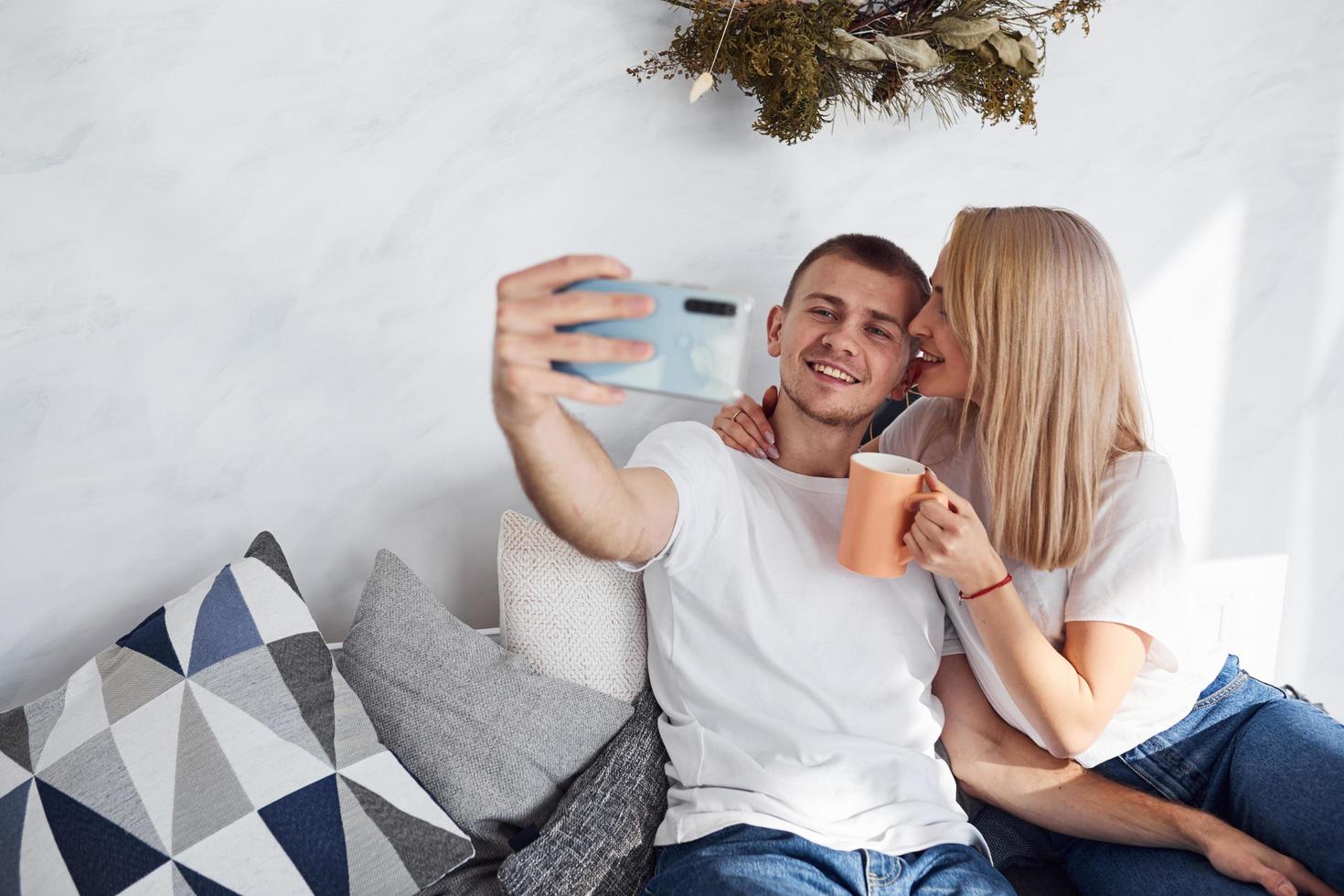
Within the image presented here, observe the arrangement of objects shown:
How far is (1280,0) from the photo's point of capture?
6.57 feet

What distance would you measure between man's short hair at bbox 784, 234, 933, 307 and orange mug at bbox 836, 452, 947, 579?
0.36 m

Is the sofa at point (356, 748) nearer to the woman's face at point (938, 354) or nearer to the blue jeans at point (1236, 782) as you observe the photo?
the blue jeans at point (1236, 782)

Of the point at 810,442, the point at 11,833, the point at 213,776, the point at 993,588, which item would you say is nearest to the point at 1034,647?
the point at 993,588

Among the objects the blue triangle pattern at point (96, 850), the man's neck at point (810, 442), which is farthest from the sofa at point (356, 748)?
the man's neck at point (810, 442)

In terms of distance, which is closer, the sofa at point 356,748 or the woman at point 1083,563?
the sofa at point 356,748

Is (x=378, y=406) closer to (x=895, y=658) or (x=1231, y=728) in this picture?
(x=895, y=658)

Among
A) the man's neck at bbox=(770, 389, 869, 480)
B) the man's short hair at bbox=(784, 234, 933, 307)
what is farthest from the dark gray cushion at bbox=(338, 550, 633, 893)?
the man's short hair at bbox=(784, 234, 933, 307)

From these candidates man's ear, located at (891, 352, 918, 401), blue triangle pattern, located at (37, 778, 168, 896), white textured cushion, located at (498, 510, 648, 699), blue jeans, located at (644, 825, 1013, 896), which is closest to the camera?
blue triangle pattern, located at (37, 778, 168, 896)

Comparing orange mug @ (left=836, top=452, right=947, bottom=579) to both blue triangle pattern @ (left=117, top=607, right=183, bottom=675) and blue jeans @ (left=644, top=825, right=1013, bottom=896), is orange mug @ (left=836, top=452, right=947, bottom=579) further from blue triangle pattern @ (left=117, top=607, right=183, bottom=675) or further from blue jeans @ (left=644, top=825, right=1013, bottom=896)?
blue triangle pattern @ (left=117, top=607, right=183, bottom=675)

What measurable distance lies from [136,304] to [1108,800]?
162 cm

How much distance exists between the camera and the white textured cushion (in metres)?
1.38

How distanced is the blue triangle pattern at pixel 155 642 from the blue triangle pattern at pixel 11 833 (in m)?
0.19

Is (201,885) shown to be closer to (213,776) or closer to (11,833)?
(213,776)

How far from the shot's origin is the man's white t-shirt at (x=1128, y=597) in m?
1.30
